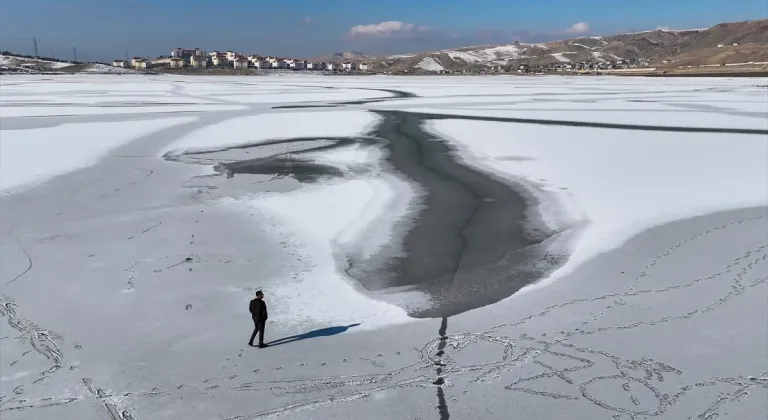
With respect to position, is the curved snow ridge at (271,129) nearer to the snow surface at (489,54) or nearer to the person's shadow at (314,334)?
the person's shadow at (314,334)

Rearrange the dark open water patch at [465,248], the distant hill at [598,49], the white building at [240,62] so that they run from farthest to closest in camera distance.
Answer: the distant hill at [598,49], the white building at [240,62], the dark open water patch at [465,248]

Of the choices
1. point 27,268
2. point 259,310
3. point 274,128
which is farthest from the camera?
point 274,128

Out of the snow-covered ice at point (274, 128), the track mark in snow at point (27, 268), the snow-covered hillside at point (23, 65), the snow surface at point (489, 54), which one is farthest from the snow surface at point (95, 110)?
the snow surface at point (489, 54)

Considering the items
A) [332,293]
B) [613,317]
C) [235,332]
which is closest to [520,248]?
[613,317]

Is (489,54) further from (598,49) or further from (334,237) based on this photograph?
(334,237)

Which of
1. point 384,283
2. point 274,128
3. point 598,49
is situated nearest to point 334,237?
point 384,283

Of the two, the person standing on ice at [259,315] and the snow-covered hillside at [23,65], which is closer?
the person standing on ice at [259,315]

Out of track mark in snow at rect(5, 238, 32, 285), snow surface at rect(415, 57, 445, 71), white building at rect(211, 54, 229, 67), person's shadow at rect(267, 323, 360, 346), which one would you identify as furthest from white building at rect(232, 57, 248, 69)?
person's shadow at rect(267, 323, 360, 346)
